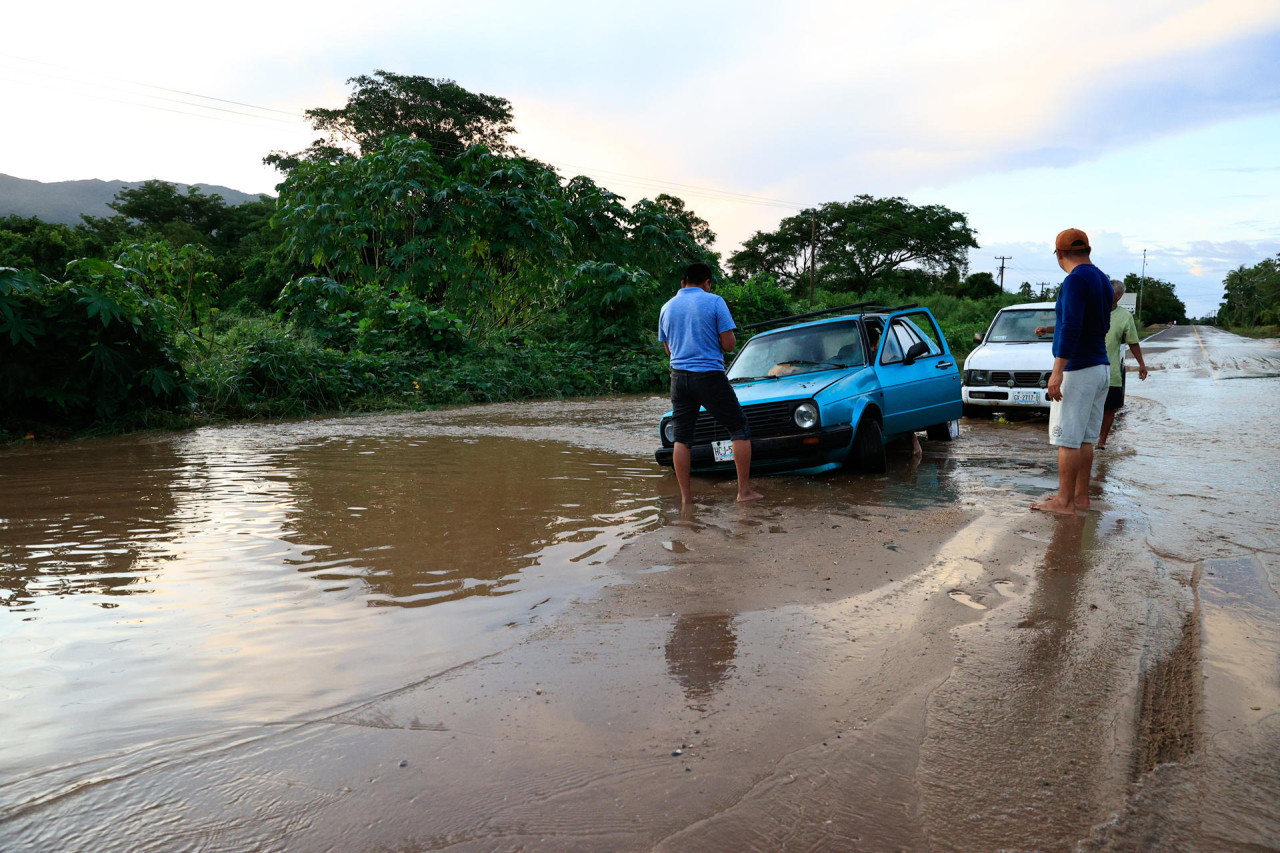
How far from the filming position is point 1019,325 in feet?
41.0

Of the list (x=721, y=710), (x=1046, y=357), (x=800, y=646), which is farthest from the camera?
(x=1046, y=357)

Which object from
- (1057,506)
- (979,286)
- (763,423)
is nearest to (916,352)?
(763,423)

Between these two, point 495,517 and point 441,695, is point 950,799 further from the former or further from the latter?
point 495,517

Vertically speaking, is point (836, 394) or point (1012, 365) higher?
point (1012, 365)

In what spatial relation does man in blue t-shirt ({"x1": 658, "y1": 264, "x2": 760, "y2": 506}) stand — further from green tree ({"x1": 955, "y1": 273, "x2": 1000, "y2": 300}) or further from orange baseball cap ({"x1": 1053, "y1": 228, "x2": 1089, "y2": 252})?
green tree ({"x1": 955, "y1": 273, "x2": 1000, "y2": 300})

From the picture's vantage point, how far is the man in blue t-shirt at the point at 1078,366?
5516 mm

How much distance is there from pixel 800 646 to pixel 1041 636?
3.19 ft

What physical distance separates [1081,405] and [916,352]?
276 cm

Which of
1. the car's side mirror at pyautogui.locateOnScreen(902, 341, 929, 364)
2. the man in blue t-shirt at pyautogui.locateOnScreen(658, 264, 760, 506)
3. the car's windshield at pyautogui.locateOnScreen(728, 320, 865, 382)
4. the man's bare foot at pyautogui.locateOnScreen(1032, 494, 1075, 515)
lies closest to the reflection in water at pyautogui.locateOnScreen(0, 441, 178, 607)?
the man in blue t-shirt at pyautogui.locateOnScreen(658, 264, 760, 506)

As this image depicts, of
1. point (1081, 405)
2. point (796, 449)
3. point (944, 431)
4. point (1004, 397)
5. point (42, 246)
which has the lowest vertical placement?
point (944, 431)

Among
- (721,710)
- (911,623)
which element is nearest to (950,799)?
(721,710)

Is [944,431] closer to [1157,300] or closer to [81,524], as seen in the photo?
[81,524]

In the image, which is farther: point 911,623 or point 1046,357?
point 1046,357

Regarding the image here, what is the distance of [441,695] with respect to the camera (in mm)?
2873
